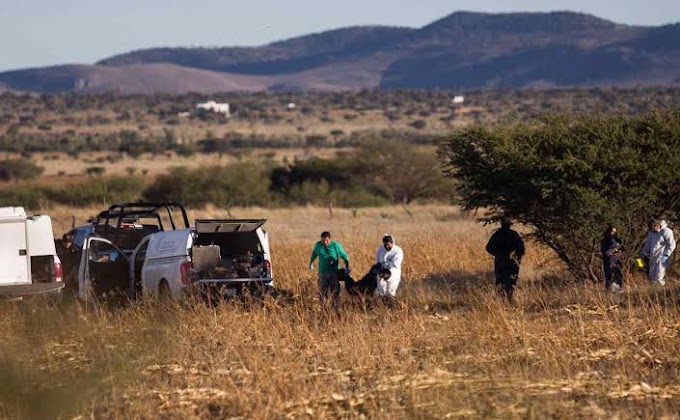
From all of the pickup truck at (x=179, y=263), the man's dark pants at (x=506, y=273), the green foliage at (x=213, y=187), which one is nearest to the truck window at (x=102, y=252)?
the pickup truck at (x=179, y=263)

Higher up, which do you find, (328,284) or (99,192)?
(328,284)

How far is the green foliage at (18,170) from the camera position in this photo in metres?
67.0

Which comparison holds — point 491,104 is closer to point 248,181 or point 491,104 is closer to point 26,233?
point 248,181

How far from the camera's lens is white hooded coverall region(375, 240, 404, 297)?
1914cm

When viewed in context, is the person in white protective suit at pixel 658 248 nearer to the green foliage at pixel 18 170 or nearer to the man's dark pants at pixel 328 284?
the man's dark pants at pixel 328 284

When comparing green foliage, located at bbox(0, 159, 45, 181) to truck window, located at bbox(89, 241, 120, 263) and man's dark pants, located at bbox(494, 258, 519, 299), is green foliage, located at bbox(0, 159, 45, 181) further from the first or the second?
man's dark pants, located at bbox(494, 258, 519, 299)

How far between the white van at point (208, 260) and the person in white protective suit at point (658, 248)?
5908mm

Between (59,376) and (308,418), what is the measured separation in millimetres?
2642

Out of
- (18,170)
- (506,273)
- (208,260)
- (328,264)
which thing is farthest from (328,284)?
(18,170)

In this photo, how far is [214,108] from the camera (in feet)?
432

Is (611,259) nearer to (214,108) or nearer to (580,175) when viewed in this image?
(580,175)

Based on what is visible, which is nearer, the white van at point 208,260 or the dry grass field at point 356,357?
the dry grass field at point 356,357

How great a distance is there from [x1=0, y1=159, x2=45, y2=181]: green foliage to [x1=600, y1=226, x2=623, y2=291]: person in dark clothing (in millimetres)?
49575

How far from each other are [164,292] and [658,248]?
745 centimetres
